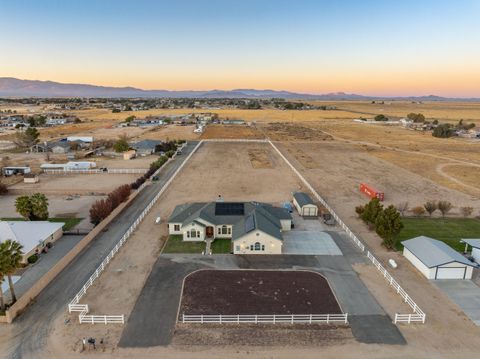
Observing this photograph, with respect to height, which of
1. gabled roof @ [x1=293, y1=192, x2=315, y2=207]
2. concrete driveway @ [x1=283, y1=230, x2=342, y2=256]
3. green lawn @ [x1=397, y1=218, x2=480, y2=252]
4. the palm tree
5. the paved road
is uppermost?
the palm tree

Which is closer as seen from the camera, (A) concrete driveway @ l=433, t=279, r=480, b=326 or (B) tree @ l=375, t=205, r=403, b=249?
(A) concrete driveway @ l=433, t=279, r=480, b=326

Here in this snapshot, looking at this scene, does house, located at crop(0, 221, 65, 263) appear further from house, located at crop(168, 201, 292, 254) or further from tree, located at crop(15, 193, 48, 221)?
house, located at crop(168, 201, 292, 254)

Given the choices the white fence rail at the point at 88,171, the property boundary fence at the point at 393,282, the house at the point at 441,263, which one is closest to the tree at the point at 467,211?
the house at the point at 441,263

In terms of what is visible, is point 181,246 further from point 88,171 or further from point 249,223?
point 88,171

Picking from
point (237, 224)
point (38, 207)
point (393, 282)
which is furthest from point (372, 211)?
point (38, 207)

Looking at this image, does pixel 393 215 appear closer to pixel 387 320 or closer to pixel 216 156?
pixel 387 320

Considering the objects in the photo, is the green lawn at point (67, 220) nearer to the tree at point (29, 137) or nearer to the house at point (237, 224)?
the house at point (237, 224)

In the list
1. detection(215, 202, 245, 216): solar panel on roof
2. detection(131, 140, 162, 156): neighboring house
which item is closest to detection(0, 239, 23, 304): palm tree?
detection(215, 202, 245, 216): solar panel on roof
